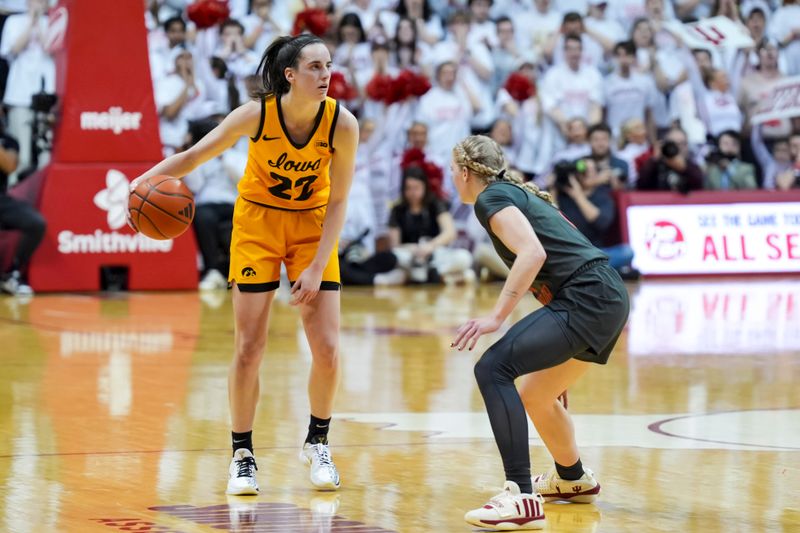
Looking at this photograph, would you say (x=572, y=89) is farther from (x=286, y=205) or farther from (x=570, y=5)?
A: (x=286, y=205)

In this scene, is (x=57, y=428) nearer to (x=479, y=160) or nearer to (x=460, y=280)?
(x=479, y=160)

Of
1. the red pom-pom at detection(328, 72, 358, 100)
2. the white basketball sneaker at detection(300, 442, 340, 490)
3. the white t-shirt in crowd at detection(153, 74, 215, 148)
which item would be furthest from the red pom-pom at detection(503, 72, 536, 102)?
the white basketball sneaker at detection(300, 442, 340, 490)

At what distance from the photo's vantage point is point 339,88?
606 inches

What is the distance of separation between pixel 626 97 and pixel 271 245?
12515mm

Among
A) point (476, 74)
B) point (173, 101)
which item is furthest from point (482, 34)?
point (173, 101)

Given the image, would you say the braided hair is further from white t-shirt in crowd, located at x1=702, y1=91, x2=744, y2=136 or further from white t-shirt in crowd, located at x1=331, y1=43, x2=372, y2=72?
white t-shirt in crowd, located at x1=702, y1=91, x2=744, y2=136

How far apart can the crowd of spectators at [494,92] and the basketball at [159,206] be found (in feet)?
30.0

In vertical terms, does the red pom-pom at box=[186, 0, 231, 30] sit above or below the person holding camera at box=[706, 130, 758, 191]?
above

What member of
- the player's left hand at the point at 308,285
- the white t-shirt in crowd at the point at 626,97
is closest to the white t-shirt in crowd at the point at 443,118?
the white t-shirt in crowd at the point at 626,97

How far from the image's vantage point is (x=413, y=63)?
1706cm

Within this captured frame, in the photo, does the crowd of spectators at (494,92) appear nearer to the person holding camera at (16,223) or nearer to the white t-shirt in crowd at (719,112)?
the white t-shirt in crowd at (719,112)

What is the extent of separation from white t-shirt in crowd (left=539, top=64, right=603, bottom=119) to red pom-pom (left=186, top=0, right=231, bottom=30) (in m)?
4.07

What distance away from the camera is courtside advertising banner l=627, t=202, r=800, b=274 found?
16516 millimetres

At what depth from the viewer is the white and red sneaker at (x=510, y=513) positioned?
4805 millimetres
